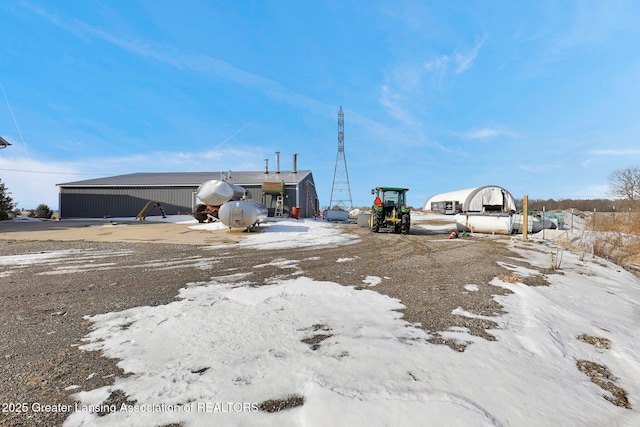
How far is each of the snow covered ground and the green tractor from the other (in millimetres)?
10138

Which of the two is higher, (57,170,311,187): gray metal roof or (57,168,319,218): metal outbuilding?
(57,170,311,187): gray metal roof

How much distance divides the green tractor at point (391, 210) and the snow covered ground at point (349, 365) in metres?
10.1

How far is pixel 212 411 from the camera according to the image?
1758mm

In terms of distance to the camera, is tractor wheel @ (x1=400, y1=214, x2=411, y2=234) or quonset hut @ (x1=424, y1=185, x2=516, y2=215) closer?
tractor wheel @ (x1=400, y1=214, x2=411, y2=234)

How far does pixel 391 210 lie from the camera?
47.8 ft

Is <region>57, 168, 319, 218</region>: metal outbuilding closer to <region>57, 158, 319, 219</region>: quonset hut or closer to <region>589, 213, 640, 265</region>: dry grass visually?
<region>57, 158, 319, 219</region>: quonset hut

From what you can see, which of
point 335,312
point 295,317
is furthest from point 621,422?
point 295,317

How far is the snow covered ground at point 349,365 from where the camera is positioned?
1.75 m

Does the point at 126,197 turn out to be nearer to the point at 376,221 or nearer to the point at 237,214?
the point at 237,214

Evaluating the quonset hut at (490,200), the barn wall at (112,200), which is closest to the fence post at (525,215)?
the quonset hut at (490,200)

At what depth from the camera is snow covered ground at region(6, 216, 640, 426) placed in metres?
1.75

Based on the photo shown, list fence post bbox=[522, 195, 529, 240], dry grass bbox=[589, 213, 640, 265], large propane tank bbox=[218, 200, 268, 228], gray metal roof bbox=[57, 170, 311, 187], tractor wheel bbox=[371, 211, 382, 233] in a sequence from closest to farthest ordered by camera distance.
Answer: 1. dry grass bbox=[589, 213, 640, 265]
2. fence post bbox=[522, 195, 529, 240]
3. large propane tank bbox=[218, 200, 268, 228]
4. tractor wheel bbox=[371, 211, 382, 233]
5. gray metal roof bbox=[57, 170, 311, 187]

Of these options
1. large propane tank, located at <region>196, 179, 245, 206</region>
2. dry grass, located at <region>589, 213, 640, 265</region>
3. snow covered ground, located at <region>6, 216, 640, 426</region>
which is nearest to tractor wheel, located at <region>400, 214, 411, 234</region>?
dry grass, located at <region>589, 213, 640, 265</region>

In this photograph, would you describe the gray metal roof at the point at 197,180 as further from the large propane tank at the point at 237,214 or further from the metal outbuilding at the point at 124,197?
the large propane tank at the point at 237,214
